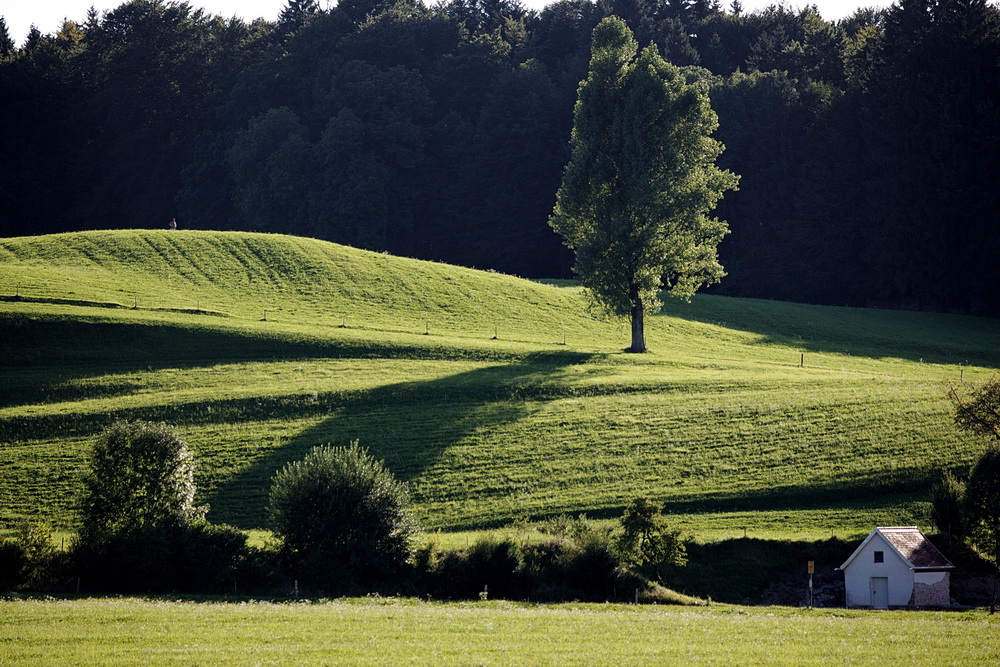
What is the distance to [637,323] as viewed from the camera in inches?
2692

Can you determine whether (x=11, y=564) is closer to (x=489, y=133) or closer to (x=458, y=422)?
(x=458, y=422)

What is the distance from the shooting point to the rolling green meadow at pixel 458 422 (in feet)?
78.3

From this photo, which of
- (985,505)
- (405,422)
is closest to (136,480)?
(405,422)

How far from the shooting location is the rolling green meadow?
23.9 m

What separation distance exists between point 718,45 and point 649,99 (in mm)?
68645

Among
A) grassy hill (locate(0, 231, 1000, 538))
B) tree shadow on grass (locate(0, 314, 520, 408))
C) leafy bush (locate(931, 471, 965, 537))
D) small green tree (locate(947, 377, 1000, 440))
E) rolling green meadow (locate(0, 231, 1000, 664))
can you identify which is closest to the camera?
rolling green meadow (locate(0, 231, 1000, 664))

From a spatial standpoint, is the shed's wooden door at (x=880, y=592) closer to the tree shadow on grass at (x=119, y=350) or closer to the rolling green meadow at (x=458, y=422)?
the rolling green meadow at (x=458, y=422)

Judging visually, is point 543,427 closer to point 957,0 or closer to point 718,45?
point 957,0

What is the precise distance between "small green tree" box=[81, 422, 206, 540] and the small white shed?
2426 centimetres

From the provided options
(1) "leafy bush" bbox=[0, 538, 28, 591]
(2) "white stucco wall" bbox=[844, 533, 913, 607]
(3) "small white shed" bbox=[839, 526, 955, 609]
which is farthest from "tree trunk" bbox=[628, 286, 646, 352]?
(1) "leafy bush" bbox=[0, 538, 28, 591]

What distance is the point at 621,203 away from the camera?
66.9 m

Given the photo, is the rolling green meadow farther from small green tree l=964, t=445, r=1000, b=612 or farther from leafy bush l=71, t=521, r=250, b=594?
leafy bush l=71, t=521, r=250, b=594

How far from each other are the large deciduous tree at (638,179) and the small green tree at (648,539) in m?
33.0

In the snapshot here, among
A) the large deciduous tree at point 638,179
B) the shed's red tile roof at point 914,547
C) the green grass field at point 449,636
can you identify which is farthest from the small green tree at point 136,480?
the large deciduous tree at point 638,179
